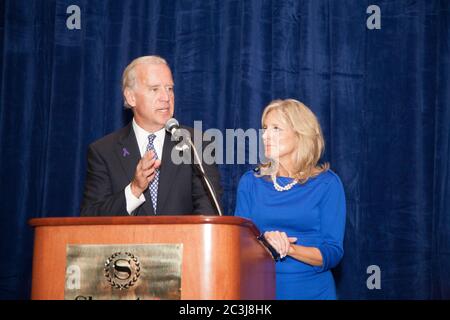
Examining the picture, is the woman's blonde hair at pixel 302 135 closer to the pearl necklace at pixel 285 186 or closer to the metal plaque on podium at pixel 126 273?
the pearl necklace at pixel 285 186

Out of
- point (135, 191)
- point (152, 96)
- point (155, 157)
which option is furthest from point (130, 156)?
point (135, 191)

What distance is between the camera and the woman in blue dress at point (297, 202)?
2621 millimetres

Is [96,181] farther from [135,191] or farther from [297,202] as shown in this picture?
[297,202]

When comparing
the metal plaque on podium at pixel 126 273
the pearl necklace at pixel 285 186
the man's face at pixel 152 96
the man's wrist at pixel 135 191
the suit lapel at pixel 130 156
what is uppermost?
the man's face at pixel 152 96

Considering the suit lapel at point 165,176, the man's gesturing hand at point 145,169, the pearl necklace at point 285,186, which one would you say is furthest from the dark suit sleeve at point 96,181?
the pearl necklace at point 285,186

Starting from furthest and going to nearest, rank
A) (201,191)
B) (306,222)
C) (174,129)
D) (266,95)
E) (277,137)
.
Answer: (266,95) → (201,191) → (277,137) → (306,222) → (174,129)

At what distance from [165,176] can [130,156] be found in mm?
194

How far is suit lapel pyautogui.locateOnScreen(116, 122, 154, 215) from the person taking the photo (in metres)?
2.76

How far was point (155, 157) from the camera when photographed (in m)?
2.76

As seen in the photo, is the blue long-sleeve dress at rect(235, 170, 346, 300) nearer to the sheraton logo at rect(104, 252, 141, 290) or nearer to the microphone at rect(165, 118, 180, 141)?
the microphone at rect(165, 118, 180, 141)
